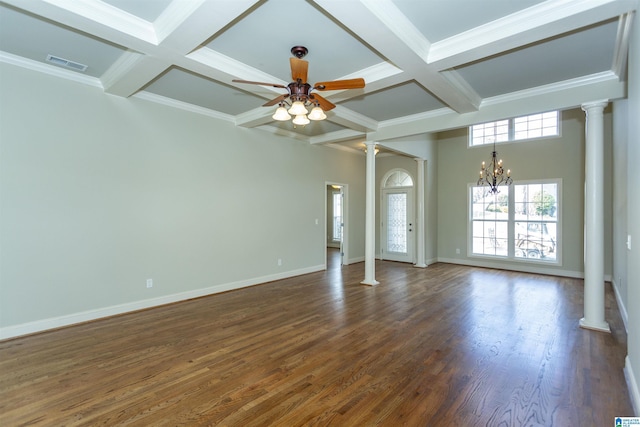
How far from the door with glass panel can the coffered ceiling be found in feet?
12.9

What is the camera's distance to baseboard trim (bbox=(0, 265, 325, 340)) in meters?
3.38

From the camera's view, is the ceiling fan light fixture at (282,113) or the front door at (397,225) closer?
the ceiling fan light fixture at (282,113)

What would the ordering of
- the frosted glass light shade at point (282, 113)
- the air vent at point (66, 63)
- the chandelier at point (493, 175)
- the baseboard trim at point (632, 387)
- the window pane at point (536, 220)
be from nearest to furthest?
the baseboard trim at point (632, 387) → the frosted glass light shade at point (282, 113) → the air vent at point (66, 63) → the window pane at point (536, 220) → the chandelier at point (493, 175)

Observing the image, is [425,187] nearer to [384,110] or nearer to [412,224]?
[412,224]

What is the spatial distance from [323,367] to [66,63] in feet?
13.7

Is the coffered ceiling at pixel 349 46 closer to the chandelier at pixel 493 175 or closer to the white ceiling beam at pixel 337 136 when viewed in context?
the white ceiling beam at pixel 337 136

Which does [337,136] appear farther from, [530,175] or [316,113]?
[530,175]

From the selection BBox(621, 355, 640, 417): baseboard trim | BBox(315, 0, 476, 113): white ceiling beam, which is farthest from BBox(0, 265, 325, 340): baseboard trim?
BBox(621, 355, 640, 417): baseboard trim

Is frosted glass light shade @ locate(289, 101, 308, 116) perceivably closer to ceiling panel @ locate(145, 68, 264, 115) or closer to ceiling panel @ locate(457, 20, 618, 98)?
ceiling panel @ locate(145, 68, 264, 115)

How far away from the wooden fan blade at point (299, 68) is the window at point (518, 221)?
21.2 ft

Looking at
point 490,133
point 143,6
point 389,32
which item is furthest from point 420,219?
point 143,6

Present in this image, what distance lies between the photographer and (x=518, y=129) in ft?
23.6

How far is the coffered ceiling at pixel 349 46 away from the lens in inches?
94.7

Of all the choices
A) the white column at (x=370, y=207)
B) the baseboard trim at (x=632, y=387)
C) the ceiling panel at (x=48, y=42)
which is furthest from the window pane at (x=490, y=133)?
the ceiling panel at (x=48, y=42)
